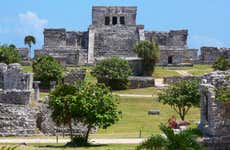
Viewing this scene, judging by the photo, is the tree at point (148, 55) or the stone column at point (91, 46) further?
the stone column at point (91, 46)

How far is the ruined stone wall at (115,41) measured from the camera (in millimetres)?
95625

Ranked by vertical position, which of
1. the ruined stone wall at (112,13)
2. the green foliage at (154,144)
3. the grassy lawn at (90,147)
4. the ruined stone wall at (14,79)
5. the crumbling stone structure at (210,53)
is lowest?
the grassy lawn at (90,147)

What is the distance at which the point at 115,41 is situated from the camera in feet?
321

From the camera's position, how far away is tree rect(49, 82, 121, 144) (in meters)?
32.6

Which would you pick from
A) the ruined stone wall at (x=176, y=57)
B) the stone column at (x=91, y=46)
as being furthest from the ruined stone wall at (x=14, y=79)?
the ruined stone wall at (x=176, y=57)

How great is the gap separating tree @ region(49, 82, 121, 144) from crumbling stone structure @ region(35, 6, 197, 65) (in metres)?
54.3

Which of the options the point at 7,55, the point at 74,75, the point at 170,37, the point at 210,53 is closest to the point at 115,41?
the point at 170,37

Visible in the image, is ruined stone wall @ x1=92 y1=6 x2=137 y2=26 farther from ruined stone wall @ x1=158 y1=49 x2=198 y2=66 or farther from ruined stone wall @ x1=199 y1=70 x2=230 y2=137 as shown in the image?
ruined stone wall @ x1=199 y1=70 x2=230 y2=137

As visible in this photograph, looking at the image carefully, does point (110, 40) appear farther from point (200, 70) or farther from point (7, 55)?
point (7, 55)

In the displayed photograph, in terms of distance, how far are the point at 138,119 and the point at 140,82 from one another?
77.0 ft

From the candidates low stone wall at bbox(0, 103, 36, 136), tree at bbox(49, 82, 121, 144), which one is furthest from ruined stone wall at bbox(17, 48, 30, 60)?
tree at bbox(49, 82, 121, 144)

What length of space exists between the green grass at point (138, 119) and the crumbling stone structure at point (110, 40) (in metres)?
33.3

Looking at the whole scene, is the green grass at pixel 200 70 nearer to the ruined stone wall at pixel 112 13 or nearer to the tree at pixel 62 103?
the ruined stone wall at pixel 112 13

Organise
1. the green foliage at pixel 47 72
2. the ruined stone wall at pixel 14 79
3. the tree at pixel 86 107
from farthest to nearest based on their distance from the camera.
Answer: the green foliage at pixel 47 72 < the ruined stone wall at pixel 14 79 < the tree at pixel 86 107
